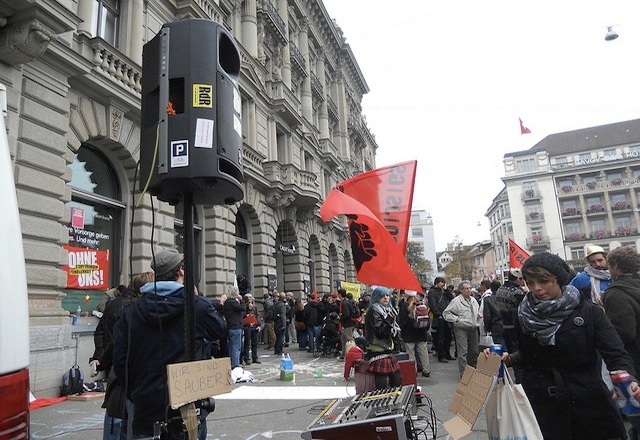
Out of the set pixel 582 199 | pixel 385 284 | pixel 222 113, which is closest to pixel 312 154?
pixel 385 284

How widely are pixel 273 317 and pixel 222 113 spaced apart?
39.9 ft

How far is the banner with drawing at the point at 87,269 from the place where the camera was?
9.86 metres

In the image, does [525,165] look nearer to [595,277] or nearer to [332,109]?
[332,109]

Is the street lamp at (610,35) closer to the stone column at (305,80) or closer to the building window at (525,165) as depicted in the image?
the stone column at (305,80)

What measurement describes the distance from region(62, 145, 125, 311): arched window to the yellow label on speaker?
8360 millimetres

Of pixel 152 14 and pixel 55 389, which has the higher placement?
pixel 152 14

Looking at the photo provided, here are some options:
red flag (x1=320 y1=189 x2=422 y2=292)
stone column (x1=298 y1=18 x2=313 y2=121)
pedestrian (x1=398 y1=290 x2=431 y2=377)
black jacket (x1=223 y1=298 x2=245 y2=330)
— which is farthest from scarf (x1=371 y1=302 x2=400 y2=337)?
stone column (x1=298 y1=18 x2=313 y2=121)

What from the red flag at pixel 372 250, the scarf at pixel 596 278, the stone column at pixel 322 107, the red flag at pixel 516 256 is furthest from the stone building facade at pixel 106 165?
the red flag at pixel 516 256

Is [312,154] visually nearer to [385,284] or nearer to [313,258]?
[313,258]

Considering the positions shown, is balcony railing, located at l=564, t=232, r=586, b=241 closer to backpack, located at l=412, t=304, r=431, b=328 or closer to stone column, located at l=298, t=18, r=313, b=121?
stone column, located at l=298, t=18, r=313, b=121

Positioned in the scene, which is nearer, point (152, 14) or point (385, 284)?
point (385, 284)

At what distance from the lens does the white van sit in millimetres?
1582

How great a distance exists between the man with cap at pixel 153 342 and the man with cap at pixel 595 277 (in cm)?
401

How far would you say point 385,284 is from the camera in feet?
17.1
